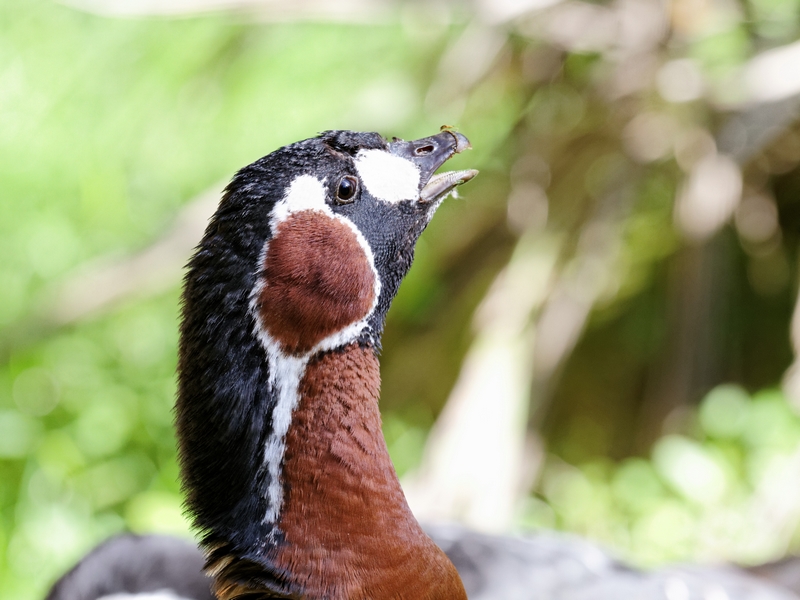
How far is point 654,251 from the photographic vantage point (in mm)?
2928

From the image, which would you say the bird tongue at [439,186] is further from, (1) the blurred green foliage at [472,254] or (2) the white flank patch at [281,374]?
(1) the blurred green foliage at [472,254]

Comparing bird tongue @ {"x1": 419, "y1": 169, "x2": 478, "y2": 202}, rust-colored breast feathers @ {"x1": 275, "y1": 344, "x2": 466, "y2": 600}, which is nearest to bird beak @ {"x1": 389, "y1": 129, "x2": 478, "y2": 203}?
bird tongue @ {"x1": 419, "y1": 169, "x2": 478, "y2": 202}

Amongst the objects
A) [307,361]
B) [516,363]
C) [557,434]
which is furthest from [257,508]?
[557,434]

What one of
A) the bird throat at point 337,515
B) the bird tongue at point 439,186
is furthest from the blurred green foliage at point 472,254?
the bird tongue at point 439,186

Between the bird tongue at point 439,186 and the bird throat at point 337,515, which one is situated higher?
the bird tongue at point 439,186

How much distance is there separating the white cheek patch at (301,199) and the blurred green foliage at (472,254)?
→ 1.46 meters

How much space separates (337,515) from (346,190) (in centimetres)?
40

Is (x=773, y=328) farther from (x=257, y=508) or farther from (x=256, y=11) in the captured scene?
(x=257, y=508)

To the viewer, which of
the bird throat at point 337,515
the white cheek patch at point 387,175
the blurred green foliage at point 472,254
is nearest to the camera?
the bird throat at point 337,515

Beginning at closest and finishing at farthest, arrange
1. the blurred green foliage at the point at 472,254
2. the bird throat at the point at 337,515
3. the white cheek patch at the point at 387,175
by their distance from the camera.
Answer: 1. the bird throat at the point at 337,515
2. the white cheek patch at the point at 387,175
3. the blurred green foliage at the point at 472,254

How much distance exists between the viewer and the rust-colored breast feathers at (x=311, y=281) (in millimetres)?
1021

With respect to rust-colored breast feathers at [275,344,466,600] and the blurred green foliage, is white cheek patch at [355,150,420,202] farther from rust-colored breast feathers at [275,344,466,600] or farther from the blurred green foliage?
the blurred green foliage

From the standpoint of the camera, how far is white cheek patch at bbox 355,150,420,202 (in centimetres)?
112

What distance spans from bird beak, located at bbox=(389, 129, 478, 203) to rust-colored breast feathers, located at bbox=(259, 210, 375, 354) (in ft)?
0.46
